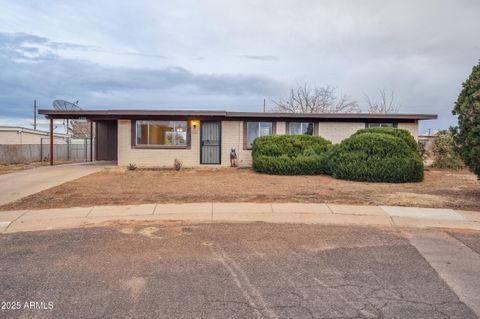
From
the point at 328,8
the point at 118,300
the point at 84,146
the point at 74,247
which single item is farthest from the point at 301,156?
the point at 84,146

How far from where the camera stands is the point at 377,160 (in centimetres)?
1312

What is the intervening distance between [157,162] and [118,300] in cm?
1511

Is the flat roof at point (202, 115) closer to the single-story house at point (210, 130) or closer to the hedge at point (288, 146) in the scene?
the single-story house at point (210, 130)

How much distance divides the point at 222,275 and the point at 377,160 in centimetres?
1036

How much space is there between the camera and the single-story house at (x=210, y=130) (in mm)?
18297

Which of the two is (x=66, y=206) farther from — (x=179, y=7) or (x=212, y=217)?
(x=179, y=7)

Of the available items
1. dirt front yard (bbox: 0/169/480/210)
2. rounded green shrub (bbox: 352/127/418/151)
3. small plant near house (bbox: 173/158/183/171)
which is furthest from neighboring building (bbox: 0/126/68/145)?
rounded green shrub (bbox: 352/127/418/151)

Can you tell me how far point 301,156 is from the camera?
1522 cm

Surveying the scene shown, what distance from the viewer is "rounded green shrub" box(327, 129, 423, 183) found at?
1289 centimetres

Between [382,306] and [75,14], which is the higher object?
[75,14]

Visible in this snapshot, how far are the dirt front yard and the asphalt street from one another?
267 centimetres

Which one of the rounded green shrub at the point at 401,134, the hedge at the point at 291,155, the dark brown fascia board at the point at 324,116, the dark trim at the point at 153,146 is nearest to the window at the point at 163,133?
the dark trim at the point at 153,146

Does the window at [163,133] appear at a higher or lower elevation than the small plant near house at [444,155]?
higher

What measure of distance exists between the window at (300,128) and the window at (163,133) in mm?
5610
